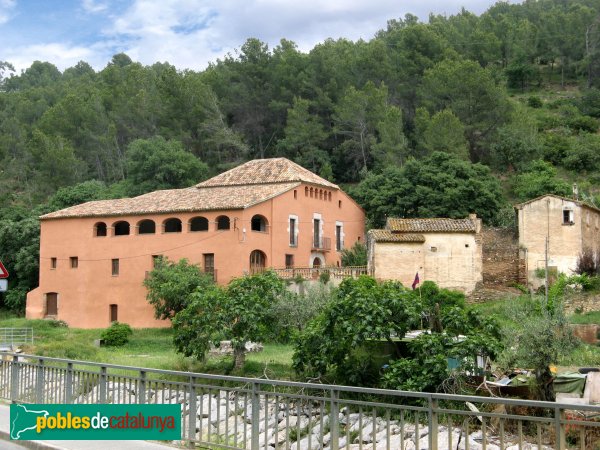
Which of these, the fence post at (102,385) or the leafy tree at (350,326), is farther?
the leafy tree at (350,326)

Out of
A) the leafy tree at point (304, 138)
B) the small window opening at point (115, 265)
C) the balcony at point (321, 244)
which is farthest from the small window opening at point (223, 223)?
the leafy tree at point (304, 138)

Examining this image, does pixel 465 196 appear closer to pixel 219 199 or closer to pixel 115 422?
pixel 219 199

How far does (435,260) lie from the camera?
35281mm

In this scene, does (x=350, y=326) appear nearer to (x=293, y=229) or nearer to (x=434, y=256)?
(x=434, y=256)

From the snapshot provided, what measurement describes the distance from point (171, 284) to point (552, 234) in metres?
18.0

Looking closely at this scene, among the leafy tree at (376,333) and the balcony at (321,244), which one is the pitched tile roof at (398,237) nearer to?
the balcony at (321,244)

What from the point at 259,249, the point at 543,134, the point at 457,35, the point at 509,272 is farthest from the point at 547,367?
the point at 457,35

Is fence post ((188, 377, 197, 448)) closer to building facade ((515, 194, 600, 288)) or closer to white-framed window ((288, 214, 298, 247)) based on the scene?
building facade ((515, 194, 600, 288))

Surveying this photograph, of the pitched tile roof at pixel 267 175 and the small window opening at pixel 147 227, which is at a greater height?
the pitched tile roof at pixel 267 175

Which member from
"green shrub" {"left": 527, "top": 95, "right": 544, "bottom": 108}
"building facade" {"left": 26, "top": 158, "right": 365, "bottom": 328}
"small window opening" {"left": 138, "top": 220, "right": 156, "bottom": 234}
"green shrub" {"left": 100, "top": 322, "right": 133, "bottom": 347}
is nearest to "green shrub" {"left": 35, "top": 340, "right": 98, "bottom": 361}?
"green shrub" {"left": 100, "top": 322, "right": 133, "bottom": 347}

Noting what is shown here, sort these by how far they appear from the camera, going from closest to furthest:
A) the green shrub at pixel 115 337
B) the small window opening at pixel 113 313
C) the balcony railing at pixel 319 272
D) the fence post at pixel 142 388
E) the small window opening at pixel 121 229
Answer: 1. the fence post at pixel 142 388
2. the green shrub at pixel 115 337
3. the balcony railing at pixel 319 272
4. the small window opening at pixel 113 313
5. the small window opening at pixel 121 229

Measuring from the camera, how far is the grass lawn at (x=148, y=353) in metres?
24.1

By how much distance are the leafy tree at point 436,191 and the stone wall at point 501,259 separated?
2881 millimetres

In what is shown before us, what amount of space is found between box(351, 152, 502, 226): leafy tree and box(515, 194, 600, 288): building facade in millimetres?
4823
